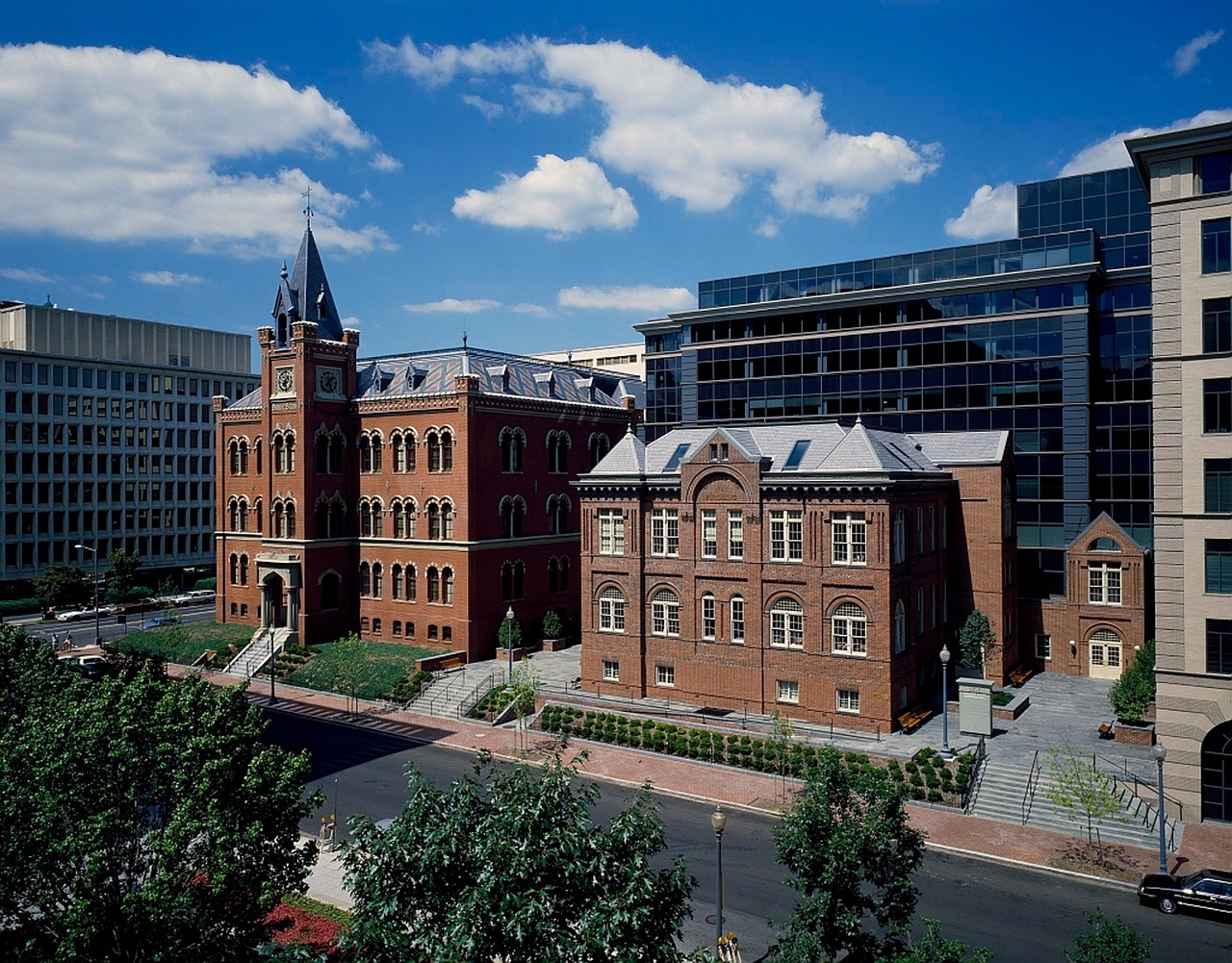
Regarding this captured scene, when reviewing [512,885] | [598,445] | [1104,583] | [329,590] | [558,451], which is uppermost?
[598,445]

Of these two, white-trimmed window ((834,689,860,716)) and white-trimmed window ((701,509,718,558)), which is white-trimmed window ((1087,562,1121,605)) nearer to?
white-trimmed window ((834,689,860,716))

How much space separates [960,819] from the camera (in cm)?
3344

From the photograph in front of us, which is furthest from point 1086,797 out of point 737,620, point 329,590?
point 329,590

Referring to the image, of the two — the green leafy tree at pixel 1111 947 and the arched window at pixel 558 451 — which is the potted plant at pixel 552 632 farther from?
the green leafy tree at pixel 1111 947

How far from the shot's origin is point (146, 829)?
59.0 ft

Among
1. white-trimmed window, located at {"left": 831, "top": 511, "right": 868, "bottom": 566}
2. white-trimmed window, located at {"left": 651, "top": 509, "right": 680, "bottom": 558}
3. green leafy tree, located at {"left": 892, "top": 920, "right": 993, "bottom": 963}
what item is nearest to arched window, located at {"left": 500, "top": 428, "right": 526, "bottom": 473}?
white-trimmed window, located at {"left": 651, "top": 509, "right": 680, "bottom": 558}

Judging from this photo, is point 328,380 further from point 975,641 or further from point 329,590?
point 975,641

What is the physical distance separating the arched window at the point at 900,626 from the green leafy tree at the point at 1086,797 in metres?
8.58

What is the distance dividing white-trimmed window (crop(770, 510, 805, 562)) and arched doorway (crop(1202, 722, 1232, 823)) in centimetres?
1759

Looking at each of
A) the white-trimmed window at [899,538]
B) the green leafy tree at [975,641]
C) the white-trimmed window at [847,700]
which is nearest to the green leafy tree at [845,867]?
the white-trimmed window at [847,700]

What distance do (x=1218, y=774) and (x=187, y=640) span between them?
61724 mm

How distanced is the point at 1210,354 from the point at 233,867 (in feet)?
115

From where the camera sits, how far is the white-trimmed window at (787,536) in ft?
142

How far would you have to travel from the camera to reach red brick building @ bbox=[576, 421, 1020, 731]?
41719 millimetres
